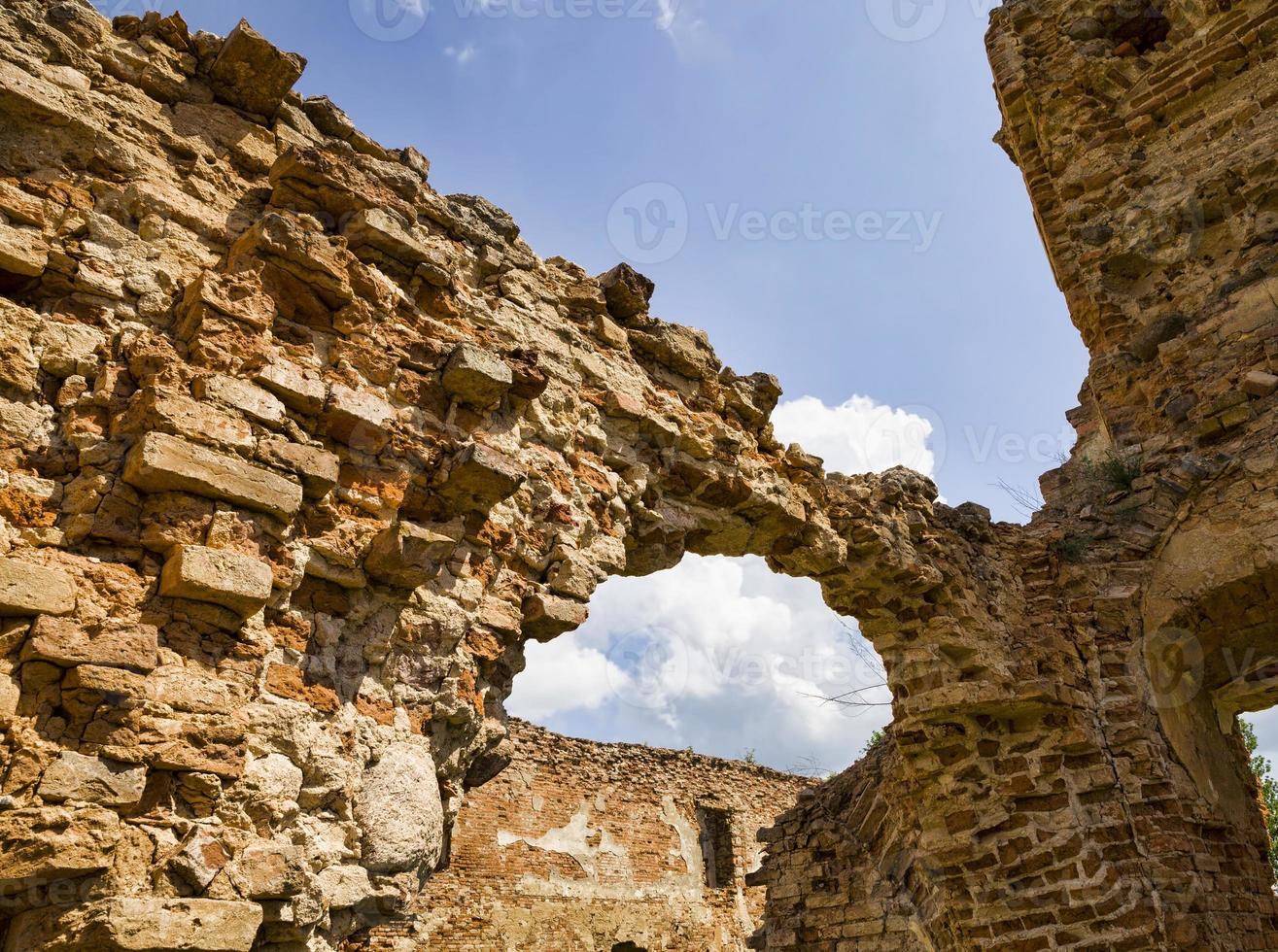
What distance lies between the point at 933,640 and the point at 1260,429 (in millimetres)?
2534

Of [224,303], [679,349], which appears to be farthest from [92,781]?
[679,349]

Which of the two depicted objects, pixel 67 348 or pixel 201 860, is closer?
pixel 201 860

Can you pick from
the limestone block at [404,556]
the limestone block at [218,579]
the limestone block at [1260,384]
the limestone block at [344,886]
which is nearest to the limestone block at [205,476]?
the limestone block at [218,579]

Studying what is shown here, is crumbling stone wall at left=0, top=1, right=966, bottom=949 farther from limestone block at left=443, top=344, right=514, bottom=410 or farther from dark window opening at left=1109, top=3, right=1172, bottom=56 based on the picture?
dark window opening at left=1109, top=3, right=1172, bottom=56

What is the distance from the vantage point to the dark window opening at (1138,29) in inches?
307

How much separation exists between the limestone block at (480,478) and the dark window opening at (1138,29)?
285 inches

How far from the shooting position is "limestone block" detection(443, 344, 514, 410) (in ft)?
12.3

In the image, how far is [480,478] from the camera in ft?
11.7

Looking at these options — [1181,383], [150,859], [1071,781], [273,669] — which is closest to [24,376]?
[273,669]

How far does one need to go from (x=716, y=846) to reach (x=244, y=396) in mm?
12402

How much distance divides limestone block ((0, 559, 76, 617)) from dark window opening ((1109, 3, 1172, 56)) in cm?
874

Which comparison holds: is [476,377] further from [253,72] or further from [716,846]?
[716,846]

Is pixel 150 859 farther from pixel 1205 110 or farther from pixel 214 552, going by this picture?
pixel 1205 110

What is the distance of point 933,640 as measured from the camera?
6035 millimetres
